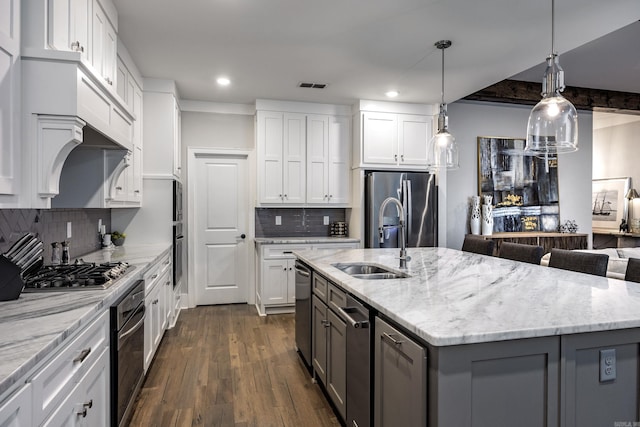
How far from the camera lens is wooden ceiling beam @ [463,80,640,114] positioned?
5.25 meters

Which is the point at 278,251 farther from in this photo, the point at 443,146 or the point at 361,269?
the point at 443,146

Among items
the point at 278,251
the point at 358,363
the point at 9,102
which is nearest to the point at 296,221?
the point at 278,251

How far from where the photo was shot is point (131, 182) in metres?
3.46

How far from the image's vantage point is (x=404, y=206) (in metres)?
4.80

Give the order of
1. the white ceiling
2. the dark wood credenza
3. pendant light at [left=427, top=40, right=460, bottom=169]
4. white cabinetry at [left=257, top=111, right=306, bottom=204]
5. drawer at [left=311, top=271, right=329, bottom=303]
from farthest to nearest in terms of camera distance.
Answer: the dark wood credenza, white cabinetry at [left=257, top=111, right=306, bottom=204], pendant light at [left=427, top=40, right=460, bottom=169], the white ceiling, drawer at [left=311, top=271, right=329, bottom=303]

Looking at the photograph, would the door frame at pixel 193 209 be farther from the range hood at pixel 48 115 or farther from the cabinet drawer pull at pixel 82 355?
the cabinet drawer pull at pixel 82 355

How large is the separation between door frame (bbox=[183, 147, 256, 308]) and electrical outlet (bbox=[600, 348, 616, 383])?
4.19 metres

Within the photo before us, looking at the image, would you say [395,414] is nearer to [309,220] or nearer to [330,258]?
[330,258]

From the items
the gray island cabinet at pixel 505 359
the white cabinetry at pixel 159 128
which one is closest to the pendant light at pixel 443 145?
the gray island cabinet at pixel 505 359

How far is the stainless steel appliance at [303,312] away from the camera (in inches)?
117

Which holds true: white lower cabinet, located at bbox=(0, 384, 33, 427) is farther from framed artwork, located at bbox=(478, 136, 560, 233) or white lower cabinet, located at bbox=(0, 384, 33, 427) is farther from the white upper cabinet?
framed artwork, located at bbox=(478, 136, 560, 233)

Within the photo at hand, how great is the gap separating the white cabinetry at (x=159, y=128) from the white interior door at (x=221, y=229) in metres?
1.00

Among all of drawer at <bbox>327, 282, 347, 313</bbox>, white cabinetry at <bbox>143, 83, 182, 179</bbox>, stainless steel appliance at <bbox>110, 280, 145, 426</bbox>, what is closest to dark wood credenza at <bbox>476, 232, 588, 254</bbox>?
drawer at <bbox>327, 282, 347, 313</bbox>

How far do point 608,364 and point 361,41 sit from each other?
2787 mm
